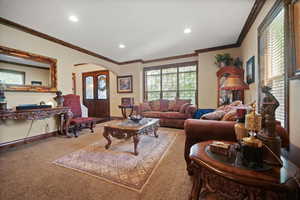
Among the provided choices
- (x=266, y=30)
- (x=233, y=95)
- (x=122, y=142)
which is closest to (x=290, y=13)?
(x=266, y=30)

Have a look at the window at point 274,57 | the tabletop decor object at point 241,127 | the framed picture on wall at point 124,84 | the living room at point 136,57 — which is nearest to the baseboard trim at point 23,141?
the living room at point 136,57

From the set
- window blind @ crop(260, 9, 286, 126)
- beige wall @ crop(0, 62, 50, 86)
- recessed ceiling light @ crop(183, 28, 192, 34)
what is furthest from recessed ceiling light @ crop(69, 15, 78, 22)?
window blind @ crop(260, 9, 286, 126)

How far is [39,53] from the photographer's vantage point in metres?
3.08

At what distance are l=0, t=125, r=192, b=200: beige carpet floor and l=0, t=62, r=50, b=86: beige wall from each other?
67.5 inches

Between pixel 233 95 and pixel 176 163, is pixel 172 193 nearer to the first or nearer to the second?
pixel 176 163

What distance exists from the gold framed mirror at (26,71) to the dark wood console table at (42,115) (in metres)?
0.60

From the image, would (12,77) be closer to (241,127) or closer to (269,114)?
(241,127)

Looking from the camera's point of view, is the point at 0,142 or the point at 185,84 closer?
the point at 0,142

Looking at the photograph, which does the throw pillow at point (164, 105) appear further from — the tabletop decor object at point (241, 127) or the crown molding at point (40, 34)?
the tabletop decor object at point (241, 127)

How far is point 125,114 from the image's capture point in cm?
546

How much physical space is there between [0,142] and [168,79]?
5.11 m

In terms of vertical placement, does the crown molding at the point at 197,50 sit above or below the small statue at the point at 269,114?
above

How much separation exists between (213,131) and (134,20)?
2.62 m

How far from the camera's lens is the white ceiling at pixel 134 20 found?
220 cm
